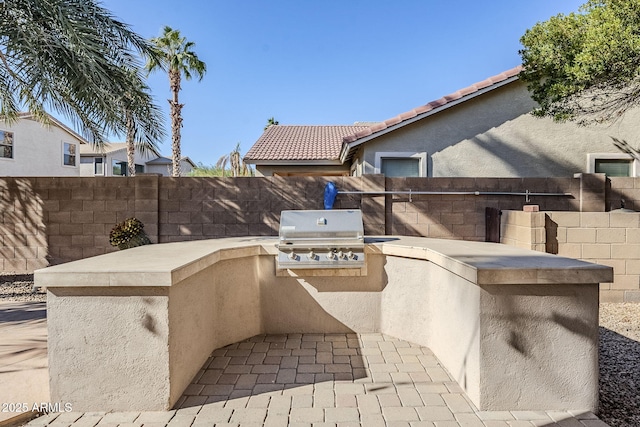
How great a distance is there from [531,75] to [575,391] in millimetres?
6487

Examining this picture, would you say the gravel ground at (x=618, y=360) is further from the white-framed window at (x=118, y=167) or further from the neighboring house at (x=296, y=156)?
the white-framed window at (x=118, y=167)

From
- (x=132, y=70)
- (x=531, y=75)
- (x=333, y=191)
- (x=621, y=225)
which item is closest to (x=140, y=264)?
(x=333, y=191)

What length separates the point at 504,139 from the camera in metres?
8.77

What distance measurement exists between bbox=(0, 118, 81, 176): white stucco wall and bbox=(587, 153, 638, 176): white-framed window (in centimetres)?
1991

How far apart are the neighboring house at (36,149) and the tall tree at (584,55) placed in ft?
53.8

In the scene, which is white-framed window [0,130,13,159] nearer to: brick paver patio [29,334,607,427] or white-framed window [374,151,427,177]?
white-framed window [374,151,427,177]

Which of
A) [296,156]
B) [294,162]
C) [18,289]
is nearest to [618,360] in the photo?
[18,289]

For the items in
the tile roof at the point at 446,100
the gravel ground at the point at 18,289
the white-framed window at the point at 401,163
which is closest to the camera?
the gravel ground at the point at 18,289

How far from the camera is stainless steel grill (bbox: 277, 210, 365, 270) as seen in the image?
12.3 feet

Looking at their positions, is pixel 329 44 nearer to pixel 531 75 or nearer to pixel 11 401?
pixel 531 75

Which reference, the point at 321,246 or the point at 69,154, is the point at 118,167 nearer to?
the point at 69,154

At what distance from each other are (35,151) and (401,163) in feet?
59.9

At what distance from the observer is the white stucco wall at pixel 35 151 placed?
1645 centimetres

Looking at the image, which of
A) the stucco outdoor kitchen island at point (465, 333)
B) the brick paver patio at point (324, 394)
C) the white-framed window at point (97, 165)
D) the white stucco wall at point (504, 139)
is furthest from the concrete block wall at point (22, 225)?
the white-framed window at point (97, 165)
